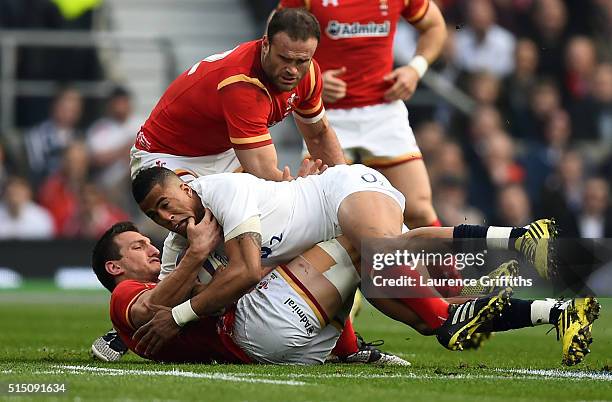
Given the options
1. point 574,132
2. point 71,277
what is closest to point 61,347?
point 71,277

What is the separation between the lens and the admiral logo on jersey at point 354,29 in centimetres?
951

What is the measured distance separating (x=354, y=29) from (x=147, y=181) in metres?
3.18

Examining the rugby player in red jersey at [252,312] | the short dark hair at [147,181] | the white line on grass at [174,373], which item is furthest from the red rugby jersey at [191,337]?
the short dark hair at [147,181]

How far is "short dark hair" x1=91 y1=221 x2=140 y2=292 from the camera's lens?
753cm

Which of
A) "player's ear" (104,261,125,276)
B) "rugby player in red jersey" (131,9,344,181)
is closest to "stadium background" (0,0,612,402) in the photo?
"rugby player in red jersey" (131,9,344,181)

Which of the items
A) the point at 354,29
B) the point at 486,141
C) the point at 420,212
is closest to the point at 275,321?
the point at 420,212

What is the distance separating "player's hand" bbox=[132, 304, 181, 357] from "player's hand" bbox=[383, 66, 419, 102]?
3.37 meters

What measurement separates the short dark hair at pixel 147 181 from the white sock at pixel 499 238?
1.69 metres

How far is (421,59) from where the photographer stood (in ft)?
32.4

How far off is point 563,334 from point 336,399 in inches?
67.0

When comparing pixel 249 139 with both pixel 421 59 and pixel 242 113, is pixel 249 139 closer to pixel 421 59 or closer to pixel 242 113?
pixel 242 113

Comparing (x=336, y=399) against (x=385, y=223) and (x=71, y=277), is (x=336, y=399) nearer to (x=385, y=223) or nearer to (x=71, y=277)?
(x=385, y=223)

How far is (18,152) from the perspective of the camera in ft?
55.0

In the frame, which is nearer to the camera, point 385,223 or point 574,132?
point 385,223
